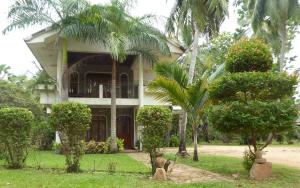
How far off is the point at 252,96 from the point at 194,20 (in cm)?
809

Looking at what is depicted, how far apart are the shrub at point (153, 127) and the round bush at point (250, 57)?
2.84m

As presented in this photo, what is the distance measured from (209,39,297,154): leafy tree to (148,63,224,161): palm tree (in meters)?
2.72

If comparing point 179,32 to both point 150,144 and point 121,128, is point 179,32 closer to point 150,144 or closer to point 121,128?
point 121,128

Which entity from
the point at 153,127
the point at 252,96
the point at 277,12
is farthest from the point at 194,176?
the point at 277,12

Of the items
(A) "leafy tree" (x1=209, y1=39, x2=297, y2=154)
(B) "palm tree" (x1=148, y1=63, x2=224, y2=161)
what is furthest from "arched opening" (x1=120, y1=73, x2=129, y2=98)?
(A) "leafy tree" (x1=209, y1=39, x2=297, y2=154)

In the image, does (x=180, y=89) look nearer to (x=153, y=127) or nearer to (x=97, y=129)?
(x=153, y=127)

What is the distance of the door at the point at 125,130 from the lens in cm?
2631

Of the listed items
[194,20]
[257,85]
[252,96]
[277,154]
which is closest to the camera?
[257,85]

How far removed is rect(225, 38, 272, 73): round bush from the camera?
1207 cm

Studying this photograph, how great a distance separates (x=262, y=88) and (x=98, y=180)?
5.25 m

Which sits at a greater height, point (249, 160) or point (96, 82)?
point (96, 82)

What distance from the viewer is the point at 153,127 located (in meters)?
11.1

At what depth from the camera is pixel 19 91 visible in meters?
33.0

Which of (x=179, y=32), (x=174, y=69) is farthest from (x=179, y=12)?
(x=174, y=69)
